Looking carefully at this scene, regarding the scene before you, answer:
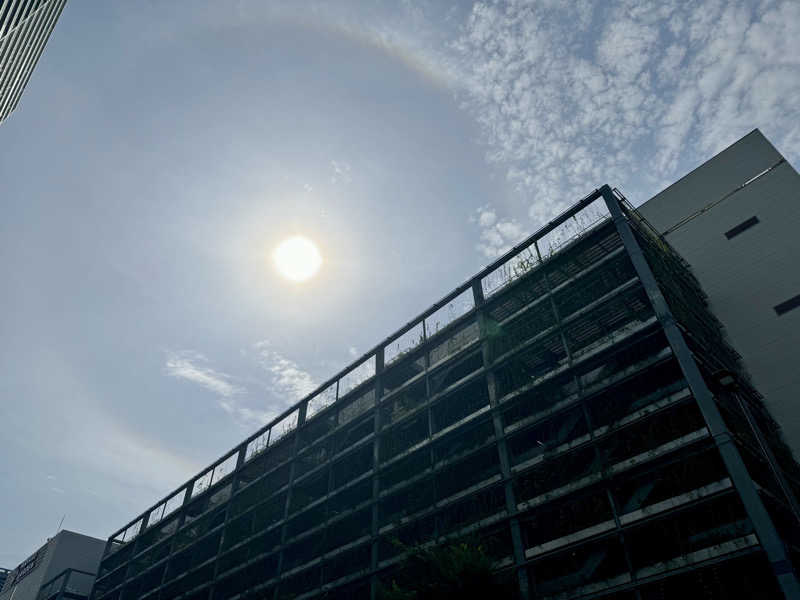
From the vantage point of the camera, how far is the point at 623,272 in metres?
28.8

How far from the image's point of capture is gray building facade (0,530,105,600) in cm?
6850

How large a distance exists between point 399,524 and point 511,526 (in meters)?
8.03

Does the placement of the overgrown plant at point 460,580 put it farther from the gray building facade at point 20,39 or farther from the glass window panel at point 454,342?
the gray building facade at point 20,39

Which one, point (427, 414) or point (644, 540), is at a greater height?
point (427, 414)

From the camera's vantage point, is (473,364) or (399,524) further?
(473,364)

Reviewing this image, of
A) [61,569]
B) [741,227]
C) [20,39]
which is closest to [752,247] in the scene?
[741,227]

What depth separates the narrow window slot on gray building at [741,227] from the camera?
3519 cm

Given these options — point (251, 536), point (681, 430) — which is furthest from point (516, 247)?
point (251, 536)

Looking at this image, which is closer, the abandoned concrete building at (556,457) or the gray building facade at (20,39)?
the abandoned concrete building at (556,457)

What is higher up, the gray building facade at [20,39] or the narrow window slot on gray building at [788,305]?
the gray building facade at [20,39]

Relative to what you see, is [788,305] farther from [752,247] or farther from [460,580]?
[460,580]

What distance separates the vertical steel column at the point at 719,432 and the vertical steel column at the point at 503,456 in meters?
9.54

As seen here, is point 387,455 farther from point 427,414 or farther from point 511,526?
point 511,526

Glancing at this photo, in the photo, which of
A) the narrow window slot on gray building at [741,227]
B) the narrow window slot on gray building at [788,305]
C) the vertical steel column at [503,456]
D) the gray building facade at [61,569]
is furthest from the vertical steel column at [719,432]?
the gray building facade at [61,569]
